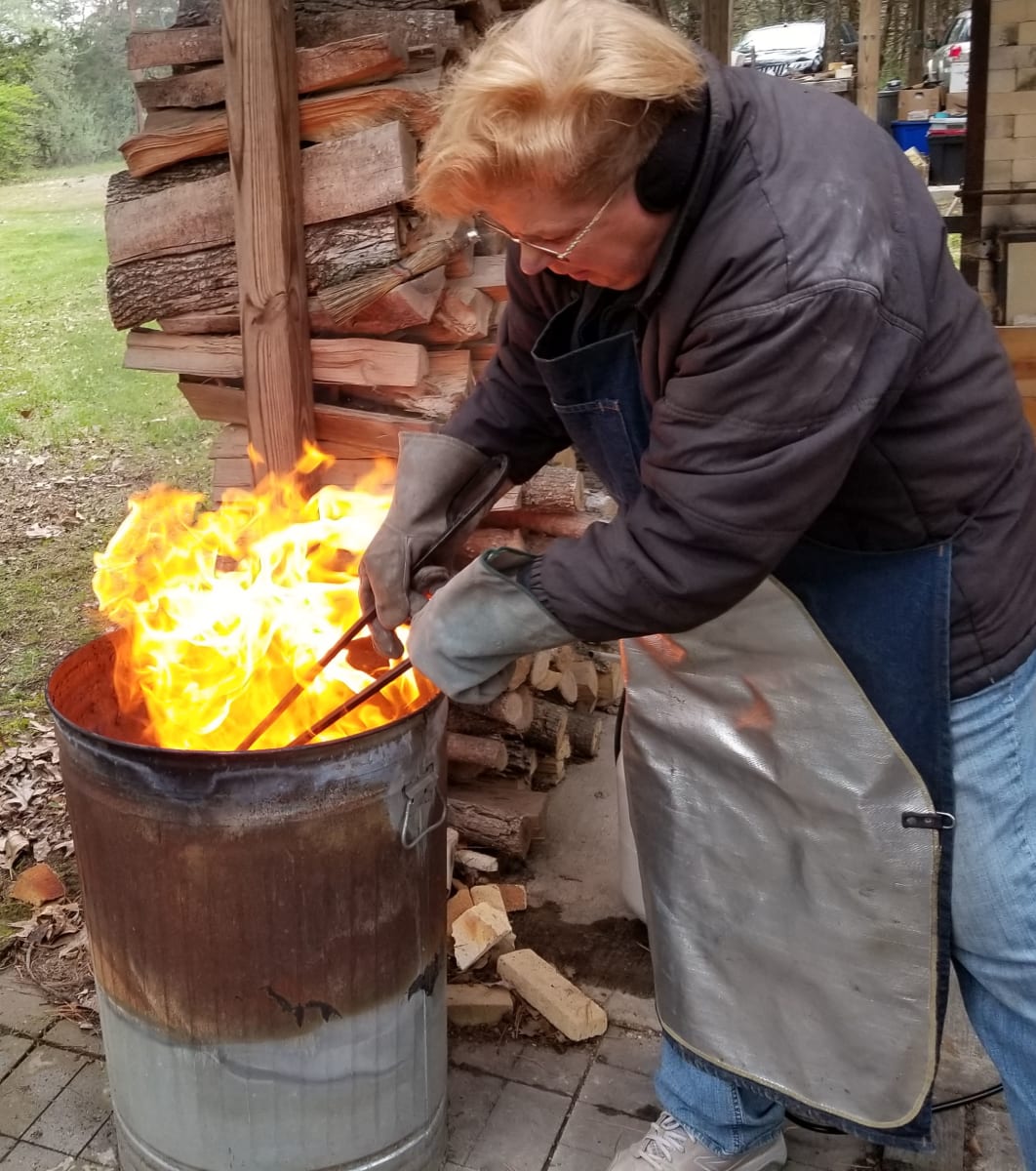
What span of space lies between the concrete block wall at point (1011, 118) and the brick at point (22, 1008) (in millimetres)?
5120

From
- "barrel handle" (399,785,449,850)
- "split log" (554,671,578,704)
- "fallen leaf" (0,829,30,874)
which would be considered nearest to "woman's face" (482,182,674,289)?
"barrel handle" (399,785,449,850)

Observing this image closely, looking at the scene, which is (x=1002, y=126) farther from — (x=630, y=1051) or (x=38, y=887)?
(x=38, y=887)

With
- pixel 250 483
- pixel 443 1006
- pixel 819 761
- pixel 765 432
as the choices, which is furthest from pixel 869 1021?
pixel 250 483

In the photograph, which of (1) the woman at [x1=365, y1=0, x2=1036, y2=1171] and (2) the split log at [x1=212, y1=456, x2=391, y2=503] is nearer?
(1) the woman at [x1=365, y1=0, x2=1036, y2=1171]

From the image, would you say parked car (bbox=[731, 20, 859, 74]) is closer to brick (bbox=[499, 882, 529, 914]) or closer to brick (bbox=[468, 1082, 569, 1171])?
brick (bbox=[499, 882, 529, 914])

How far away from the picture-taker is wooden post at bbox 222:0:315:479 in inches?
110

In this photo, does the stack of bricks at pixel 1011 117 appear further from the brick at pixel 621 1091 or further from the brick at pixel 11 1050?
the brick at pixel 11 1050

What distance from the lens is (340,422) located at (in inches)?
123

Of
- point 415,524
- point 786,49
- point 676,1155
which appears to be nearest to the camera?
point 415,524

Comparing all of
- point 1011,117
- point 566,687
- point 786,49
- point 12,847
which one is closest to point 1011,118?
point 1011,117

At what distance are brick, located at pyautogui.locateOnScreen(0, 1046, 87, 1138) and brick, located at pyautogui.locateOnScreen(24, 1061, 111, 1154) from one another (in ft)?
0.06

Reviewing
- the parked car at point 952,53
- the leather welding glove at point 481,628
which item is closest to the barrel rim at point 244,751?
the leather welding glove at point 481,628

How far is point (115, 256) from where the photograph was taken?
3.11 m

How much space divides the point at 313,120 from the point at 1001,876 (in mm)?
2293
